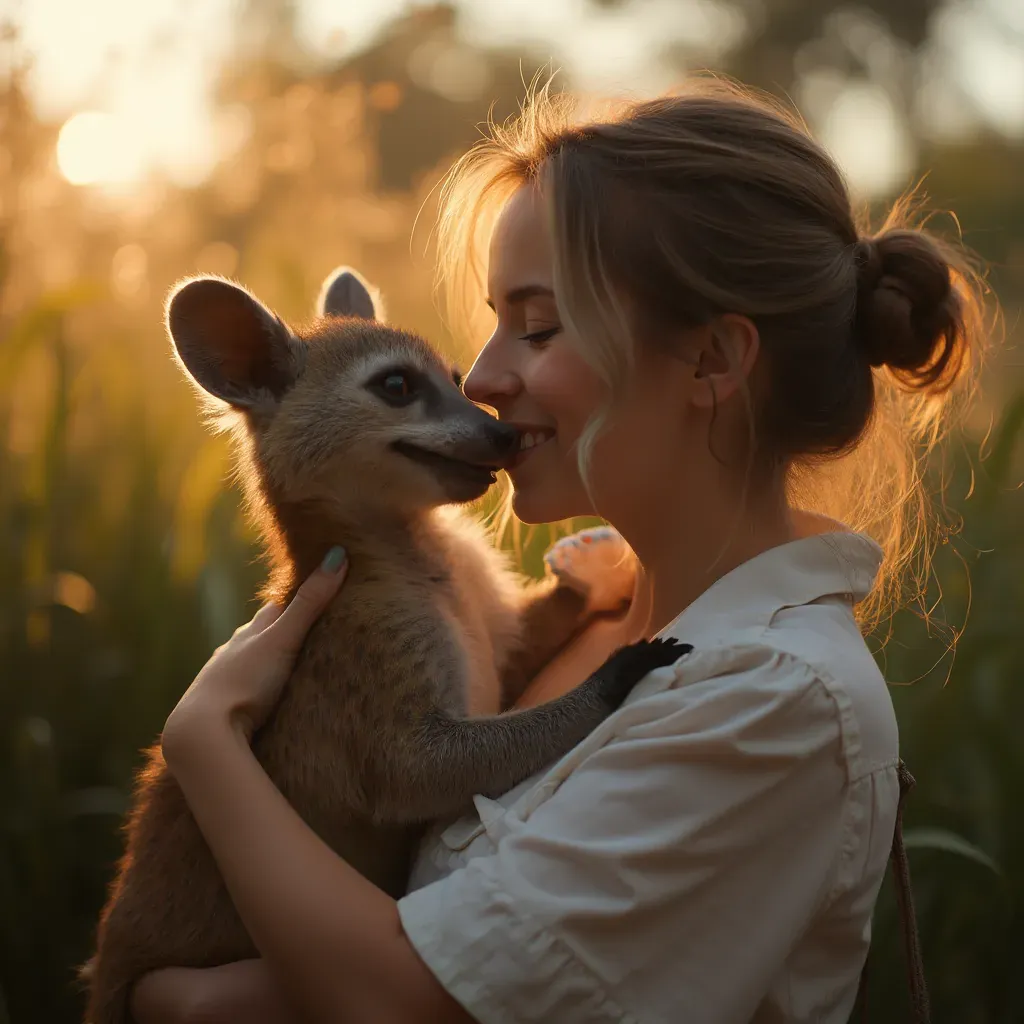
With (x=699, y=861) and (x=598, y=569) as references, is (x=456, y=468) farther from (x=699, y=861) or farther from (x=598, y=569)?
(x=699, y=861)

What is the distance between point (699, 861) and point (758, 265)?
44.2 inches

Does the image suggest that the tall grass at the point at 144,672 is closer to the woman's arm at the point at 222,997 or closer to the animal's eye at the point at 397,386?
the animal's eye at the point at 397,386

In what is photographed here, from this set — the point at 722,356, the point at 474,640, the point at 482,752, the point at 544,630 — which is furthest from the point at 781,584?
the point at 544,630

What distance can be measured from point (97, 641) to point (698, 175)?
2.72 metres

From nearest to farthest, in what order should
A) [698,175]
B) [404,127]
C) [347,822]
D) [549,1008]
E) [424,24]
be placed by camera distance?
1. [549,1008]
2. [698,175]
3. [347,822]
4. [424,24]
5. [404,127]

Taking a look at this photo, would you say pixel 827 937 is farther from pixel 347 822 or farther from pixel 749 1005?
pixel 347 822

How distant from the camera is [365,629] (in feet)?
8.26

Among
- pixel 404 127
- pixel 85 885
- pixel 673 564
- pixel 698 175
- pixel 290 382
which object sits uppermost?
pixel 404 127

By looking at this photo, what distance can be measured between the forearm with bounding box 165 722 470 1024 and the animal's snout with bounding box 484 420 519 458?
0.90 m

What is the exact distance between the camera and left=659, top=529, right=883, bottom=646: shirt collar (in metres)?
2.08

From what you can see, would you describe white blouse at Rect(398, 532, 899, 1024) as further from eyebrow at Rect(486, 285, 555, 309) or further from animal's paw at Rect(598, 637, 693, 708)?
eyebrow at Rect(486, 285, 555, 309)

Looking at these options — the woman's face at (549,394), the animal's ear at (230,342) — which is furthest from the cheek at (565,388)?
the animal's ear at (230,342)

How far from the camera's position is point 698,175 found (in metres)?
2.21

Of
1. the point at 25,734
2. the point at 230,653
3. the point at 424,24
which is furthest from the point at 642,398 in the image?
the point at 424,24
